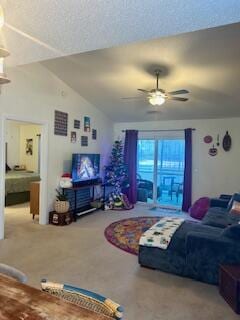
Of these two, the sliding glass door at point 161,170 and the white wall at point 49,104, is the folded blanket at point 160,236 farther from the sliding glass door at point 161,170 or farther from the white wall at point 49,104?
the sliding glass door at point 161,170

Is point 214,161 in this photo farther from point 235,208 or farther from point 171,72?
point 171,72

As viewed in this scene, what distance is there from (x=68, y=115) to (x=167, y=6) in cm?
432

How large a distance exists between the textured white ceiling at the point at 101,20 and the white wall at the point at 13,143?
6.85 m

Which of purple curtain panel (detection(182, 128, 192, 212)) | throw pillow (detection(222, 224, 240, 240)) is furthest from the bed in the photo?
throw pillow (detection(222, 224, 240, 240))

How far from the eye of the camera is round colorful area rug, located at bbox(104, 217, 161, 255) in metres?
4.11

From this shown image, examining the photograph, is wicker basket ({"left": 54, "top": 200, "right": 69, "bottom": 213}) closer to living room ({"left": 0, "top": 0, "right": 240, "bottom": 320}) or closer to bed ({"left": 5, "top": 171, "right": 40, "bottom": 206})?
living room ({"left": 0, "top": 0, "right": 240, "bottom": 320})

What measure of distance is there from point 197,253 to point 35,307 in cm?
236

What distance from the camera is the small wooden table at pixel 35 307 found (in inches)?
41.0

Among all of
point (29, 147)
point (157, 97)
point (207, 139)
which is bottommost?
point (29, 147)

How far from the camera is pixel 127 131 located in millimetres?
7363

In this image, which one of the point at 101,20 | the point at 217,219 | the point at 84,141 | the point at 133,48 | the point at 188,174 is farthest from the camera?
the point at 188,174

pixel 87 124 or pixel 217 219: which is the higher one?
pixel 87 124

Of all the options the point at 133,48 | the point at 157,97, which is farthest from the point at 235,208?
the point at 133,48

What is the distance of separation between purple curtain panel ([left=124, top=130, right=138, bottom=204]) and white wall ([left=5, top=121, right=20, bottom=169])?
13.1 ft
